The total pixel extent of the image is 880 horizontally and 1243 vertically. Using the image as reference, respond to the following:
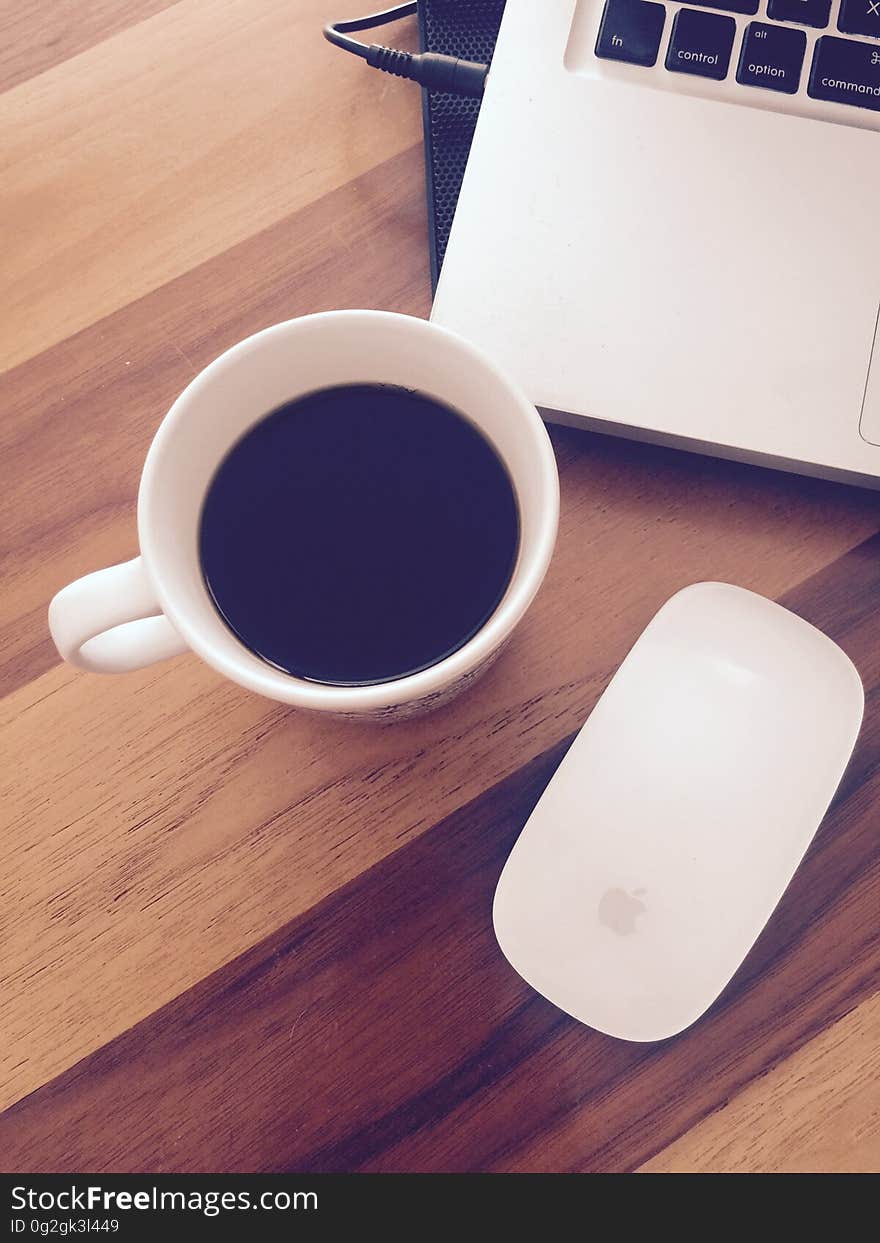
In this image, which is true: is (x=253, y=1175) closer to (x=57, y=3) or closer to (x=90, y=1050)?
(x=90, y=1050)

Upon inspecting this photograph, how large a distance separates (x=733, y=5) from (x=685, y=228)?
87mm

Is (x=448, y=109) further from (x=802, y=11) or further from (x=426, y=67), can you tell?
(x=802, y=11)

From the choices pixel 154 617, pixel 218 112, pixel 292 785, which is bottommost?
pixel 292 785

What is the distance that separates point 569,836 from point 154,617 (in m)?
0.19

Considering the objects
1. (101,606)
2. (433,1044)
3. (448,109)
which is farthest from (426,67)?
→ (433,1044)

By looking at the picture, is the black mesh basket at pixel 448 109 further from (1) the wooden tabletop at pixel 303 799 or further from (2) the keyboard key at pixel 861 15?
(2) the keyboard key at pixel 861 15

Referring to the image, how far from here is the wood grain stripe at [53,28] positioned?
447mm

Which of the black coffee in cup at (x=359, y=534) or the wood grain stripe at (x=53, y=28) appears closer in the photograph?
the black coffee in cup at (x=359, y=534)

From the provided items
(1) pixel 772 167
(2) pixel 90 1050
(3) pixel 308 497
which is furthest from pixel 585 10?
(2) pixel 90 1050

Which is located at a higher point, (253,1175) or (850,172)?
(850,172)

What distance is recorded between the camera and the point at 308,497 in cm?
36

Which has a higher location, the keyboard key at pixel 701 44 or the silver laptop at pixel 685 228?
the keyboard key at pixel 701 44

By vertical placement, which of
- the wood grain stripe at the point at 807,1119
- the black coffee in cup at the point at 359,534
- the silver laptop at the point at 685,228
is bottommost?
the wood grain stripe at the point at 807,1119


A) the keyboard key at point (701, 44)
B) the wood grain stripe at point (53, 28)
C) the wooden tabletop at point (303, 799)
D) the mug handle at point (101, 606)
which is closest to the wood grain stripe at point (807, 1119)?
the wooden tabletop at point (303, 799)
